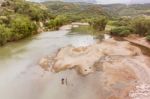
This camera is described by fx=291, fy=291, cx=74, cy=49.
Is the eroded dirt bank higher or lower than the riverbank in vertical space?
higher

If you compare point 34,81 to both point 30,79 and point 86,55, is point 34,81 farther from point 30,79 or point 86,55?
point 86,55

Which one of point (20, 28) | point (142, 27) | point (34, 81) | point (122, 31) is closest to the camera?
point (34, 81)

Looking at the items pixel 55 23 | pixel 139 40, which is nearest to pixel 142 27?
pixel 139 40

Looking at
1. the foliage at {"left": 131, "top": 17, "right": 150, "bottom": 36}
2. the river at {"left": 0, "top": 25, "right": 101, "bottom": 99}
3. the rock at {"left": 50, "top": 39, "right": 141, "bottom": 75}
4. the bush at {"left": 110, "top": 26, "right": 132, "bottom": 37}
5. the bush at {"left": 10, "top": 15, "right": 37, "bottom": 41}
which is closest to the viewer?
the river at {"left": 0, "top": 25, "right": 101, "bottom": 99}

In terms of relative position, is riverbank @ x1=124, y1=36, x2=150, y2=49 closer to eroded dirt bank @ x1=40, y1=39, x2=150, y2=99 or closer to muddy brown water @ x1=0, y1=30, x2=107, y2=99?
eroded dirt bank @ x1=40, y1=39, x2=150, y2=99

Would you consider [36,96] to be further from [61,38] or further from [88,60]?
[61,38]

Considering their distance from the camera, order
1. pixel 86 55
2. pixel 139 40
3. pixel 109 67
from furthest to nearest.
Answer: pixel 139 40, pixel 86 55, pixel 109 67

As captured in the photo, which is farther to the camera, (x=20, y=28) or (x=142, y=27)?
(x=142, y=27)

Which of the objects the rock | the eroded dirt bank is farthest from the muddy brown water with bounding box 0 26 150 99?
the rock

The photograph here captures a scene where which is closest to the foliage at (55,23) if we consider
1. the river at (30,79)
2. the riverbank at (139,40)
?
the riverbank at (139,40)

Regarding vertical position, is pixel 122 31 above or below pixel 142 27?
below

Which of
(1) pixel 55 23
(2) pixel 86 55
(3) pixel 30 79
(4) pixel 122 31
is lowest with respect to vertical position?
(1) pixel 55 23
